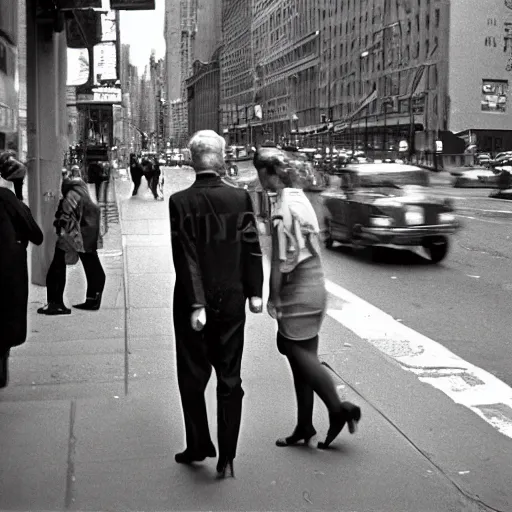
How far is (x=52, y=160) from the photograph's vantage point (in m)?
12.3

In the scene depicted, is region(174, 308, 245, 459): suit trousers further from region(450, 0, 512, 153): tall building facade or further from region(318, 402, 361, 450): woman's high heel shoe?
region(450, 0, 512, 153): tall building facade

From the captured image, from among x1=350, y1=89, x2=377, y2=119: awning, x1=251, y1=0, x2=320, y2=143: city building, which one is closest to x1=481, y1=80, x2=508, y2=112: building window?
x1=350, y1=89, x2=377, y2=119: awning

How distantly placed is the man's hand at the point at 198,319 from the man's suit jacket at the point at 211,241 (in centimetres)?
3

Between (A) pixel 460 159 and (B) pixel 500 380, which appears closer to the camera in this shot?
(B) pixel 500 380

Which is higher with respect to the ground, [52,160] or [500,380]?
[52,160]

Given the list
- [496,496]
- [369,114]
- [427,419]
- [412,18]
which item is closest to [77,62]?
[427,419]

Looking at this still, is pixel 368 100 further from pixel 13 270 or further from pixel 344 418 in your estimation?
pixel 344 418

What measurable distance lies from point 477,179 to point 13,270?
4155 centimetres

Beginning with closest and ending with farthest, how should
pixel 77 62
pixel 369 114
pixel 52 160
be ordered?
pixel 52 160
pixel 77 62
pixel 369 114

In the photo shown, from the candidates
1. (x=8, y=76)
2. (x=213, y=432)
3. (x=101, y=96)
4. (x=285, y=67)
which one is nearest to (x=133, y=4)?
(x=8, y=76)

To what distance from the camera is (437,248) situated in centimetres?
1488

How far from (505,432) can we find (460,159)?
65.3 meters

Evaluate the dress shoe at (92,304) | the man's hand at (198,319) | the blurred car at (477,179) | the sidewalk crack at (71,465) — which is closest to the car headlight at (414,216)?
the dress shoe at (92,304)

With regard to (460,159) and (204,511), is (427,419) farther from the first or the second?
(460,159)
